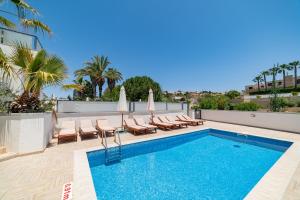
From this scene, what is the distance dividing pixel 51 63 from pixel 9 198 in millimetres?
4378

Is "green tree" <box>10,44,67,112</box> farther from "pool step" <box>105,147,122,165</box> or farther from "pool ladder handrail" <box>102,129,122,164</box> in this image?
"pool step" <box>105,147,122,165</box>

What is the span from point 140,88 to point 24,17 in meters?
22.5

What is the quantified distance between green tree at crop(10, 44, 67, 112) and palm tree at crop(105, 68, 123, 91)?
56.7 ft

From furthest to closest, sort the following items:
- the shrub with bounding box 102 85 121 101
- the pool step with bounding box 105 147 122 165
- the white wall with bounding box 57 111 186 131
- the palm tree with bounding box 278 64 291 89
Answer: the palm tree with bounding box 278 64 291 89 → the shrub with bounding box 102 85 121 101 → the white wall with bounding box 57 111 186 131 → the pool step with bounding box 105 147 122 165

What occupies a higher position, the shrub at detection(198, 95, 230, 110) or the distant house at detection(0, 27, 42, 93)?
the distant house at detection(0, 27, 42, 93)

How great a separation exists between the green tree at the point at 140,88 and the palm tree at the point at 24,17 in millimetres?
21356

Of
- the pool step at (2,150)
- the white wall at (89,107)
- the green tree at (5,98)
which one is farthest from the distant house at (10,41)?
the pool step at (2,150)

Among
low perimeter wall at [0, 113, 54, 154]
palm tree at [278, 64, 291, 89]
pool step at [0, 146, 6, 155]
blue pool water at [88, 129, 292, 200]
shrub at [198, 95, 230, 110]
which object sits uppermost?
palm tree at [278, 64, 291, 89]

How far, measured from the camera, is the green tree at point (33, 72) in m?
4.84

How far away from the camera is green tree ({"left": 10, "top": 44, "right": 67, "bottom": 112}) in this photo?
190 inches

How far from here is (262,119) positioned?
10914 mm

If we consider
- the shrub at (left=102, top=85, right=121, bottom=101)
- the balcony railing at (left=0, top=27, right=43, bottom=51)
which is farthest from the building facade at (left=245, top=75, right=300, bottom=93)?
the balcony railing at (left=0, top=27, right=43, bottom=51)

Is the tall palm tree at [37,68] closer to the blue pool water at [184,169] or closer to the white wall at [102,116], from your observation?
the white wall at [102,116]

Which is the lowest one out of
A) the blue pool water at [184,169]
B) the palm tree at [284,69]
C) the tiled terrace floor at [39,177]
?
the blue pool water at [184,169]
